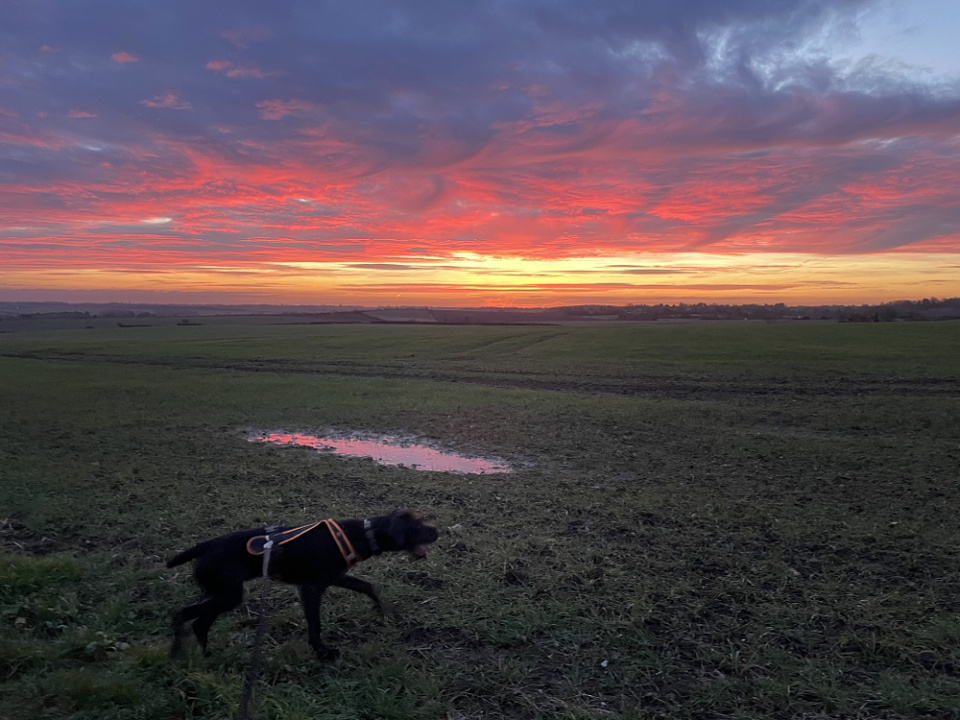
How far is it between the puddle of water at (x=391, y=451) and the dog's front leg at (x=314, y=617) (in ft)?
23.7

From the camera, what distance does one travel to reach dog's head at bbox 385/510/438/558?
540cm

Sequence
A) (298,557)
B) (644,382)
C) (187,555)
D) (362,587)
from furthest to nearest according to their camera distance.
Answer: (644,382) → (362,587) → (298,557) → (187,555)

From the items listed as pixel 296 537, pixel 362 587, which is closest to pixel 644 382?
pixel 362 587

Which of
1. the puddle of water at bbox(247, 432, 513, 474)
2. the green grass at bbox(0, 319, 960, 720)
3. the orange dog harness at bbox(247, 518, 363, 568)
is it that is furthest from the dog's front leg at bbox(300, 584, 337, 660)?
the puddle of water at bbox(247, 432, 513, 474)

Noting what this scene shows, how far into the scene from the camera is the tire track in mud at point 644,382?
23.4 meters

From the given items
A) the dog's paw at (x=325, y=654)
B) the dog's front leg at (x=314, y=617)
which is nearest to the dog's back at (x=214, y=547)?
the dog's front leg at (x=314, y=617)

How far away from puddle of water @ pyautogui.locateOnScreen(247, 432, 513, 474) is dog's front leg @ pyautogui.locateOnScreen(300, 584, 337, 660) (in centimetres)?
724

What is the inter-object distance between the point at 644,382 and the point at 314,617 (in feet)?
77.5

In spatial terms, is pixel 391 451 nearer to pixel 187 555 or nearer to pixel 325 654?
pixel 325 654

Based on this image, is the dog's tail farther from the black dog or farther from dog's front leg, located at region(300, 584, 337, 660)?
dog's front leg, located at region(300, 584, 337, 660)

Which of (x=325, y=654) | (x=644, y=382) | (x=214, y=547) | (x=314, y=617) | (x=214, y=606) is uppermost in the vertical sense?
(x=214, y=547)

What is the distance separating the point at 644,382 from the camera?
1073 inches

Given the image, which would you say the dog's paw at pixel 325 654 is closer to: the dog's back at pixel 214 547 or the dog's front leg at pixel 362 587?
the dog's front leg at pixel 362 587

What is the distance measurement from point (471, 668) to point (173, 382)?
28.0 metres
